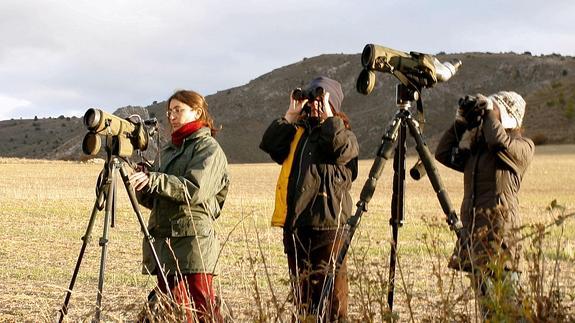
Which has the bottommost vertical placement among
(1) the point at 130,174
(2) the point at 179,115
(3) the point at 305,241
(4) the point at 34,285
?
(4) the point at 34,285

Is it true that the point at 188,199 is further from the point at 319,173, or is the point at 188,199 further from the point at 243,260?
the point at 319,173

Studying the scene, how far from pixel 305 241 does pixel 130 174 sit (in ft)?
4.47

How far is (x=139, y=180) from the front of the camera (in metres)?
4.14

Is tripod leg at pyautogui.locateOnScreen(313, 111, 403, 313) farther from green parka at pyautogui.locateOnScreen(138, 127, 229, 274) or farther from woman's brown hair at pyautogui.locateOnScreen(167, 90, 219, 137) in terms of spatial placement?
woman's brown hair at pyautogui.locateOnScreen(167, 90, 219, 137)

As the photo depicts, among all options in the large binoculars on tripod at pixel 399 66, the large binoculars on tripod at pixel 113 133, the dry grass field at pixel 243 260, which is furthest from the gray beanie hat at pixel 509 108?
the large binoculars on tripod at pixel 113 133

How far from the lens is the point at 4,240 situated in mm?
12031

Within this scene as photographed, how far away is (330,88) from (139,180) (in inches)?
63.4

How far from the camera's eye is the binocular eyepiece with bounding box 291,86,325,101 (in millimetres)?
5070

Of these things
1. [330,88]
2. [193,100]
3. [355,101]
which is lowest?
[193,100]

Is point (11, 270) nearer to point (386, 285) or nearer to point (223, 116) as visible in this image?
point (386, 285)

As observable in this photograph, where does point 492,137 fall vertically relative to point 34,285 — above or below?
above

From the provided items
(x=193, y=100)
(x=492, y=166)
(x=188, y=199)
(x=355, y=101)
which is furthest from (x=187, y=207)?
(x=355, y=101)

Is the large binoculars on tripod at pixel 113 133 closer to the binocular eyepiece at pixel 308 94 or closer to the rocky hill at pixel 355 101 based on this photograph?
the binocular eyepiece at pixel 308 94

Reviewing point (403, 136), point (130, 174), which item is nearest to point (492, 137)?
point (403, 136)
